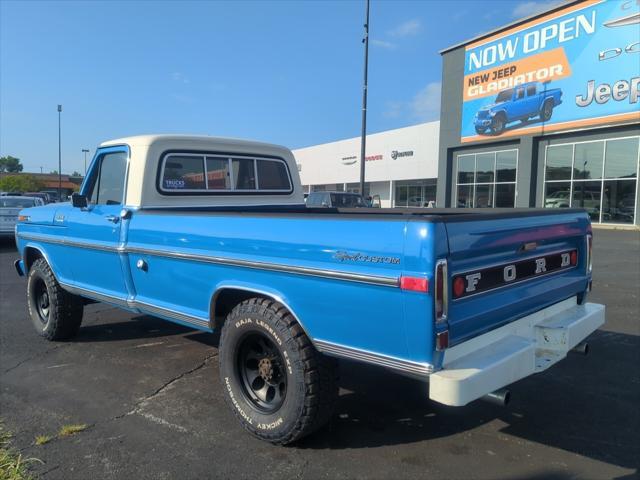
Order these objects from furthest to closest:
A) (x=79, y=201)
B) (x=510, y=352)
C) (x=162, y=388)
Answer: (x=79, y=201)
(x=162, y=388)
(x=510, y=352)

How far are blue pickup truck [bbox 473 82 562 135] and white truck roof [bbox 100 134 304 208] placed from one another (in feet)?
70.0

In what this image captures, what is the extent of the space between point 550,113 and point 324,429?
76.5ft

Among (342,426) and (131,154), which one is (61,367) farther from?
(342,426)

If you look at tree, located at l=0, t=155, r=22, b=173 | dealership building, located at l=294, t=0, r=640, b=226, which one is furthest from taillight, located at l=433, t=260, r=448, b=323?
tree, located at l=0, t=155, r=22, b=173

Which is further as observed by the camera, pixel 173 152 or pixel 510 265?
pixel 173 152

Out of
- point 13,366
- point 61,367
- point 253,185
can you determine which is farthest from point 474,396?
point 13,366

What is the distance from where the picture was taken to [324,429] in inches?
130

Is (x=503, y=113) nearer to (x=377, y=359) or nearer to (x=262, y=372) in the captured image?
(x=262, y=372)

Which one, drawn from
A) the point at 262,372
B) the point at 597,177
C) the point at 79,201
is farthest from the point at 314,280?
the point at 597,177

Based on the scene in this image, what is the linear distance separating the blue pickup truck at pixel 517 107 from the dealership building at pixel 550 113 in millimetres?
48

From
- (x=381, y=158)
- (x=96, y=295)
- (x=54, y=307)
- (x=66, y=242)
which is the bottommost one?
(x=54, y=307)

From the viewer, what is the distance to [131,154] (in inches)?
172

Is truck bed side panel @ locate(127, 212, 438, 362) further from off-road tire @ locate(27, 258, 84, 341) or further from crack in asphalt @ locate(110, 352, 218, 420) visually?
off-road tire @ locate(27, 258, 84, 341)

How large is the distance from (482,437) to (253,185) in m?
3.28
